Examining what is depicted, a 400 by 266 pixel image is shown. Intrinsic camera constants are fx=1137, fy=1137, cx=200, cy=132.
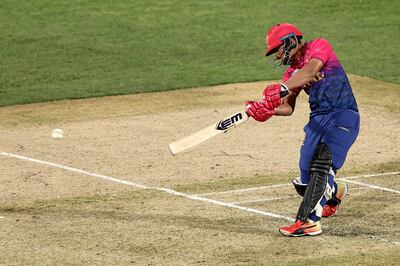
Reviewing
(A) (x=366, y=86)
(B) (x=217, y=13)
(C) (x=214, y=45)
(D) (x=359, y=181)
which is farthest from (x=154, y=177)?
(B) (x=217, y=13)

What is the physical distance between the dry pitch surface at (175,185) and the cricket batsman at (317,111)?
372 millimetres

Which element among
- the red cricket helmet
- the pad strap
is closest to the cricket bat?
the red cricket helmet

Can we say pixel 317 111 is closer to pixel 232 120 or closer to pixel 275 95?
pixel 275 95

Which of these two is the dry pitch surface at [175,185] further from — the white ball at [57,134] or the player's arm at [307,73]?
the player's arm at [307,73]

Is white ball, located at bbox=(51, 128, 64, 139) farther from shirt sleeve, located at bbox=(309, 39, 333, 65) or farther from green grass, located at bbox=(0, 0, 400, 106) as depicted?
shirt sleeve, located at bbox=(309, 39, 333, 65)

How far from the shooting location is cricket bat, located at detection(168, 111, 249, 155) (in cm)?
1264

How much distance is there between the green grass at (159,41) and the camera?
21438 millimetres

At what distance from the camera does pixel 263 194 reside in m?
14.5

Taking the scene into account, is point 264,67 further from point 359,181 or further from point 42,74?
point 359,181

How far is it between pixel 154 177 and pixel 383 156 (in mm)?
3407

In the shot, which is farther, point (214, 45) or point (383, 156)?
point (214, 45)

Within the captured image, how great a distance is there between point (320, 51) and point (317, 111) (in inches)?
27.9

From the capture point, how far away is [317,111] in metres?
12.7

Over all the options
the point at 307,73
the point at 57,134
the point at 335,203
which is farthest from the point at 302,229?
the point at 57,134
